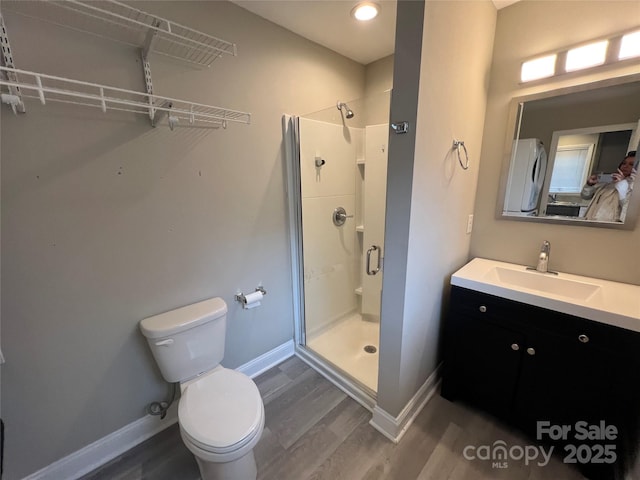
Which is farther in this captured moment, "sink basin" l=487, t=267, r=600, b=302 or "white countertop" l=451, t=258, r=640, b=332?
"sink basin" l=487, t=267, r=600, b=302

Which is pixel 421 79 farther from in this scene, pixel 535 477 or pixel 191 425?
pixel 535 477

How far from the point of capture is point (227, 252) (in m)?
1.72

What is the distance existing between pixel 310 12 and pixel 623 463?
2.85 m

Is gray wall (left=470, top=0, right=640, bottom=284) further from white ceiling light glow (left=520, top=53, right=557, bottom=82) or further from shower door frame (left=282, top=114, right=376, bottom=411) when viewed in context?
shower door frame (left=282, top=114, right=376, bottom=411)

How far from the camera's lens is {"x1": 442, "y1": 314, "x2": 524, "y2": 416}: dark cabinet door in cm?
144

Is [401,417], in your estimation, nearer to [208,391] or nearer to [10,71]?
[208,391]

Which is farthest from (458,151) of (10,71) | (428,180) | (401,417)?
(10,71)

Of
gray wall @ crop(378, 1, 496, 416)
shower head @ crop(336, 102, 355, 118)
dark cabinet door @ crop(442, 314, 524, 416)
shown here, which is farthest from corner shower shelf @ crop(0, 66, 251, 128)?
dark cabinet door @ crop(442, 314, 524, 416)

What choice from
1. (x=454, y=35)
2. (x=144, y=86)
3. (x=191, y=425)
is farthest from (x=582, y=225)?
(x=144, y=86)

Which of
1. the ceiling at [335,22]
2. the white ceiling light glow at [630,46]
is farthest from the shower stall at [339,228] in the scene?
the white ceiling light glow at [630,46]

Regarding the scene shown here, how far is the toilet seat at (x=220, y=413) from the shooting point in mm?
1100

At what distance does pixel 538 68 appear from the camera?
1.52m

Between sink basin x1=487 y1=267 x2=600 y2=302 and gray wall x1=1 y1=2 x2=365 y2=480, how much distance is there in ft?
5.33

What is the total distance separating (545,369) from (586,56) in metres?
1.64
